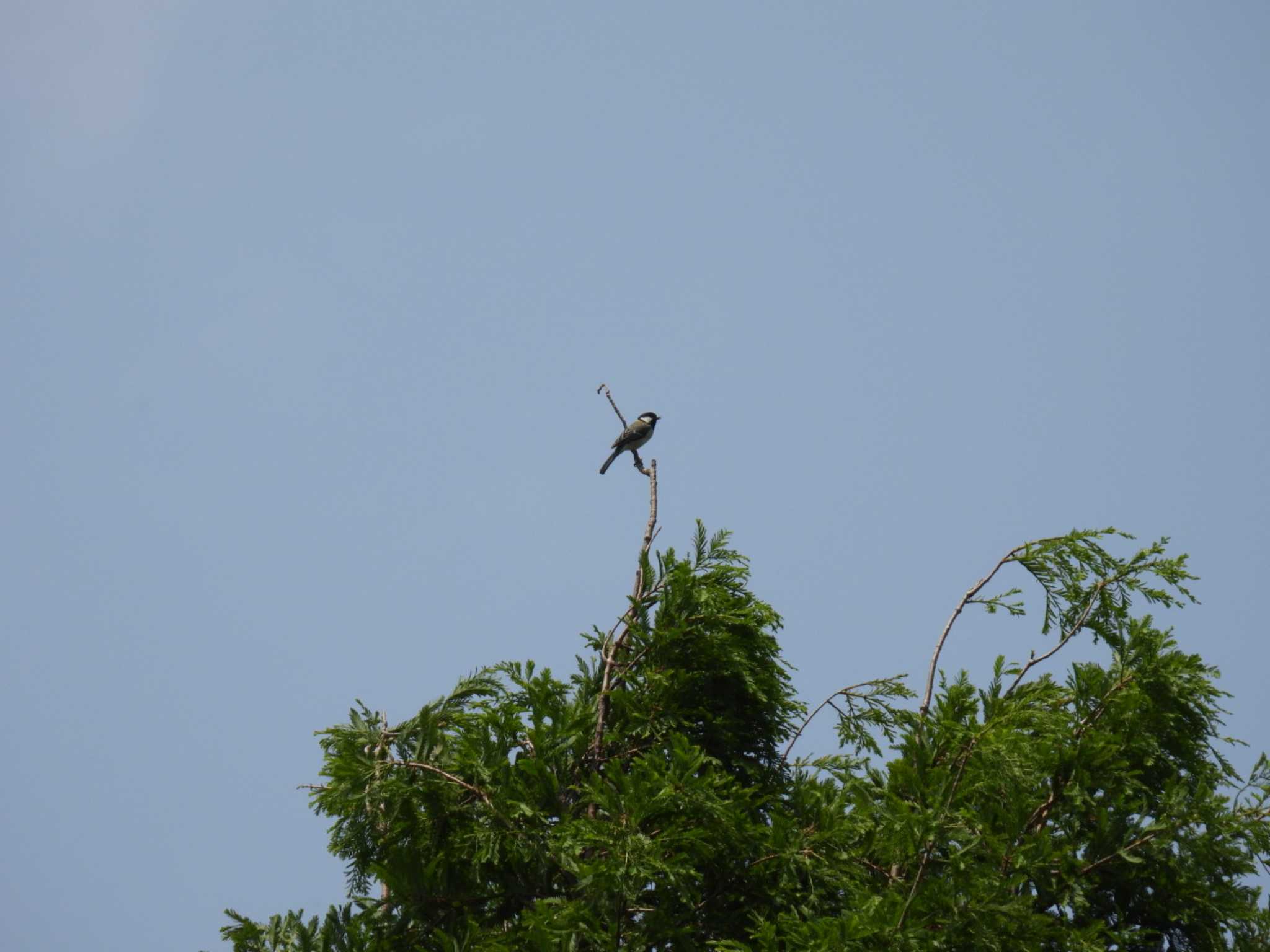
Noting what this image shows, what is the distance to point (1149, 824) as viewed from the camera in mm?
7309

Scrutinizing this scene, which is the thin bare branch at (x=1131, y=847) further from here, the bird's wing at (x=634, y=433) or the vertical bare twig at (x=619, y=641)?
the bird's wing at (x=634, y=433)

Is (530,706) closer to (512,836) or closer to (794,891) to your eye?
(512,836)

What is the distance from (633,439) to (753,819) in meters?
8.70

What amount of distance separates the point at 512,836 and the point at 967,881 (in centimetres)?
287

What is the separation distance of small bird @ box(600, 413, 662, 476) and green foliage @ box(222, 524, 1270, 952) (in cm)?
743

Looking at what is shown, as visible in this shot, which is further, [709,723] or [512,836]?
[709,723]

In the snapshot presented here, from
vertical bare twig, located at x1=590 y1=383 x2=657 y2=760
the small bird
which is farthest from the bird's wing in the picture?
vertical bare twig, located at x1=590 y1=383 x2=657 y2=760

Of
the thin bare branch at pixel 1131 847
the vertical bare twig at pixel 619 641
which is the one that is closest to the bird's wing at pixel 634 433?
the vertical bare twig at pixel 619 641

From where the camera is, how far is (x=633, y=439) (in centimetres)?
1644

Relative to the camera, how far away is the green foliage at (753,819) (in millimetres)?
6773

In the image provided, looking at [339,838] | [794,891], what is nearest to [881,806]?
[794,891]

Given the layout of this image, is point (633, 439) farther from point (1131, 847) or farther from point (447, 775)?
point (1131, 847)

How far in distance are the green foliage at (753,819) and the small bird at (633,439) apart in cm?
743

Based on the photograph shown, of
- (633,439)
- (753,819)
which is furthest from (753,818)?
(633,439)
